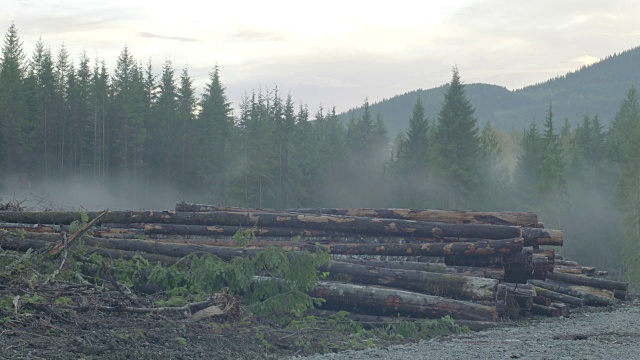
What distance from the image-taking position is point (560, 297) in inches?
634

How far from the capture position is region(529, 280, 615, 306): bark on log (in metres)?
16.9

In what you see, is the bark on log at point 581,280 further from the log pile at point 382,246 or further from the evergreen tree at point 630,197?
the evergreen tree at point 630,197

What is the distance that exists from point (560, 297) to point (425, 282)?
495 centimetres

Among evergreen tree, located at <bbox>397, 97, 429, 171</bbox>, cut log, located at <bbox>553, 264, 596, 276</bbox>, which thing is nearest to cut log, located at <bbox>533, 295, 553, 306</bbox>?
cut log, located at <bbox>553, 264, 596, 276</bbox>

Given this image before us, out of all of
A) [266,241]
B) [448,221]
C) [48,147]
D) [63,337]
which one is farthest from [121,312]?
[48,147]

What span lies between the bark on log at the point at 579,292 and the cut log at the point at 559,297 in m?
0.31

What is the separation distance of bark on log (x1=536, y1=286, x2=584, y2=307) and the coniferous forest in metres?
48.6

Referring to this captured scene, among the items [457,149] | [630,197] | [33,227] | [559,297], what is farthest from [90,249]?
[630,197]

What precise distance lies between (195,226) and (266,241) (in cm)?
165

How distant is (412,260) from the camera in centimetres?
1436

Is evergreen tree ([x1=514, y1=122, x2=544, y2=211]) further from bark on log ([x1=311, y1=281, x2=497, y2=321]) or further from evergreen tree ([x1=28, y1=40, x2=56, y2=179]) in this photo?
bark on log ([x1=311, y1=281, x2=497, y2=321])

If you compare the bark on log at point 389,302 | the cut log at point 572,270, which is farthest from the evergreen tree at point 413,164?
the bark on log at point 389,302

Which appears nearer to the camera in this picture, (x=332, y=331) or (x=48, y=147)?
(x=332, y=331)

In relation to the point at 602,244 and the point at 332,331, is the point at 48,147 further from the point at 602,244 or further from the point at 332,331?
the point at 332,331
